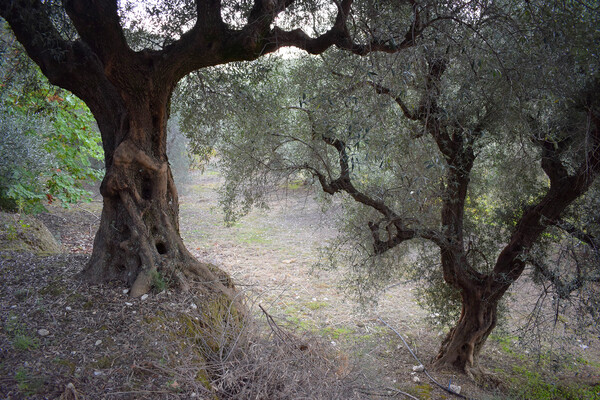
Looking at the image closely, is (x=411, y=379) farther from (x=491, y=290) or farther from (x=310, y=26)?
(x=310, y=26)

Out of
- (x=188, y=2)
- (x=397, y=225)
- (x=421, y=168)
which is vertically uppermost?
(x=188, y=2)

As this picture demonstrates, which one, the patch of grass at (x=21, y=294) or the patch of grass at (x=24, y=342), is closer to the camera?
the patch of grass at (x=24, y=342)

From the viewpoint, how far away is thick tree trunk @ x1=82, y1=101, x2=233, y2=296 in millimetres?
4148

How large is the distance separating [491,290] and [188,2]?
593 cm

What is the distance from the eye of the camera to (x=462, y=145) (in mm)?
5484

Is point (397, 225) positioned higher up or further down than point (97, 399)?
higher up

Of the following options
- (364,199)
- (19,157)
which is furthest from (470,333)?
(19,157)

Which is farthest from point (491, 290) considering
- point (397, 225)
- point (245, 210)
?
point (245, 210)

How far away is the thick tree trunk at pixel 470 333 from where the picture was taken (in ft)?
20.3

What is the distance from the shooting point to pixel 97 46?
4.05 meters

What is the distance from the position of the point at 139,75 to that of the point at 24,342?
105 inches

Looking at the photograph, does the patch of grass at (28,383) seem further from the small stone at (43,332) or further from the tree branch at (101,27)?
the tree branch at (101,27)

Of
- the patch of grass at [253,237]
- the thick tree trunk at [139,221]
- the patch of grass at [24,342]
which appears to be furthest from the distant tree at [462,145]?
the patch of grass at [253,237]

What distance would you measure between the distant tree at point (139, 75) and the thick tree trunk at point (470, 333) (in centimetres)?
397
